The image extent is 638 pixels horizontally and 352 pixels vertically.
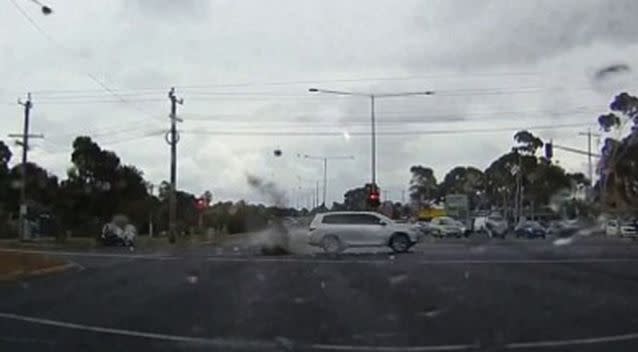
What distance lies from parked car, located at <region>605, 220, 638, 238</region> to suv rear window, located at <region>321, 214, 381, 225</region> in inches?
1347

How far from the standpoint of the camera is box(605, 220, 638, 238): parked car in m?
69.1

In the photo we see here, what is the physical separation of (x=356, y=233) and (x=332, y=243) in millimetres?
986

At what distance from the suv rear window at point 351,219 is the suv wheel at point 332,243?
0.60 m

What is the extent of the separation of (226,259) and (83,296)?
47.8 feet

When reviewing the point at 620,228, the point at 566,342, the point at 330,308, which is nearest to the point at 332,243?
the point at 330,308

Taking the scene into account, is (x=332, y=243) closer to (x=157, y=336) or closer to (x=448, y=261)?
(x=448, y=261)

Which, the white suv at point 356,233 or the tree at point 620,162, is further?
the tree at point 620,162

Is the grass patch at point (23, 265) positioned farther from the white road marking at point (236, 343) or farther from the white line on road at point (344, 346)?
the white line on road at point (344, 346)

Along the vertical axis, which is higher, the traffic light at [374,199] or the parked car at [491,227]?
the traffic light at [374,199]

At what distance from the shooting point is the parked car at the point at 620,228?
69.1 metres

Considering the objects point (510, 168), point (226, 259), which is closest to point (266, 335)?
point (226, 259)

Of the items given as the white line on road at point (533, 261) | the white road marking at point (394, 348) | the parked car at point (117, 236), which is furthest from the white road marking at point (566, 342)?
the parked car at point (117, 236)

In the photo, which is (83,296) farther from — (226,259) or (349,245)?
(349,245)

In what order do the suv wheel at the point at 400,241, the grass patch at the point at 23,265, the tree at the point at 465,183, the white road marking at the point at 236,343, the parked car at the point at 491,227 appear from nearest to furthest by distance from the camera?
the white road marking at the point at 236,343 < the grass patch at the point at 23,265 < the suv wheel at the point at 400,241 < the parked car at the point at 491,227 < the tree at the point at 465,183
